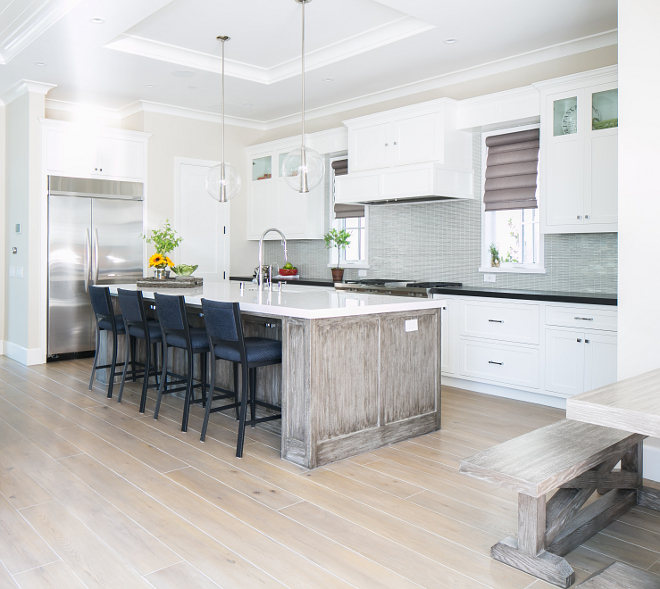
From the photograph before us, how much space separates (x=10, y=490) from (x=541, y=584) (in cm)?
242

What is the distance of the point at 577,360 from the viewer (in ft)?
13.9

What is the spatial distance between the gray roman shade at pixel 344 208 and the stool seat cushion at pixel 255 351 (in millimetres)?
3346

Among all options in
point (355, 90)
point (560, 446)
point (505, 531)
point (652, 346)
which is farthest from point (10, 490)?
point (355, 90)

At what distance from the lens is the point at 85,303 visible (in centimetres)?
632

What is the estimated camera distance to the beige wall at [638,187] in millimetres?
2957

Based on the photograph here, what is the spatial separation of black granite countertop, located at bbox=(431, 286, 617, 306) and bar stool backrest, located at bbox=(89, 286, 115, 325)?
269cm

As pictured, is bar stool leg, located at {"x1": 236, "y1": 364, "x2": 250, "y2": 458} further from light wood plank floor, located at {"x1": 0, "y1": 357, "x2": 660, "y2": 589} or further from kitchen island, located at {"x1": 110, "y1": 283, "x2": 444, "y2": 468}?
kitchen island, located at {"x1": 110, "y1": 283, "x2": 444, "y2": 468}

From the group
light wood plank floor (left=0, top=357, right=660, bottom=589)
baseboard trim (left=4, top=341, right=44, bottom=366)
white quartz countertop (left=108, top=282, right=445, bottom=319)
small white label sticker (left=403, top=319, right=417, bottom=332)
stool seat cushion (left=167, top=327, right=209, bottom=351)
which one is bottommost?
light wood plank floor (left=0, top=357, right=660, bottom=589)

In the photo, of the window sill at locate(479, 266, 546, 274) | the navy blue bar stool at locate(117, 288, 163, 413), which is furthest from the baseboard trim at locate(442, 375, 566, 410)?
the navy blue bar stool at locate(117, 288, 163, 413)

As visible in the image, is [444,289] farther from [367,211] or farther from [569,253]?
[367,211]

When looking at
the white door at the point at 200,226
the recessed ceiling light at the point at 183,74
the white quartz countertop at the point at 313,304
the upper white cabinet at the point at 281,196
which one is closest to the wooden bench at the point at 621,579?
the white quartz countertop at the point at 313,304

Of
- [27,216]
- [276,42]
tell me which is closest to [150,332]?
[27,216]

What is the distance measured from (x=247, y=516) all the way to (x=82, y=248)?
454 centimetres

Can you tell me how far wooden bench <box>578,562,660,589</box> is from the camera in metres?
2.00
